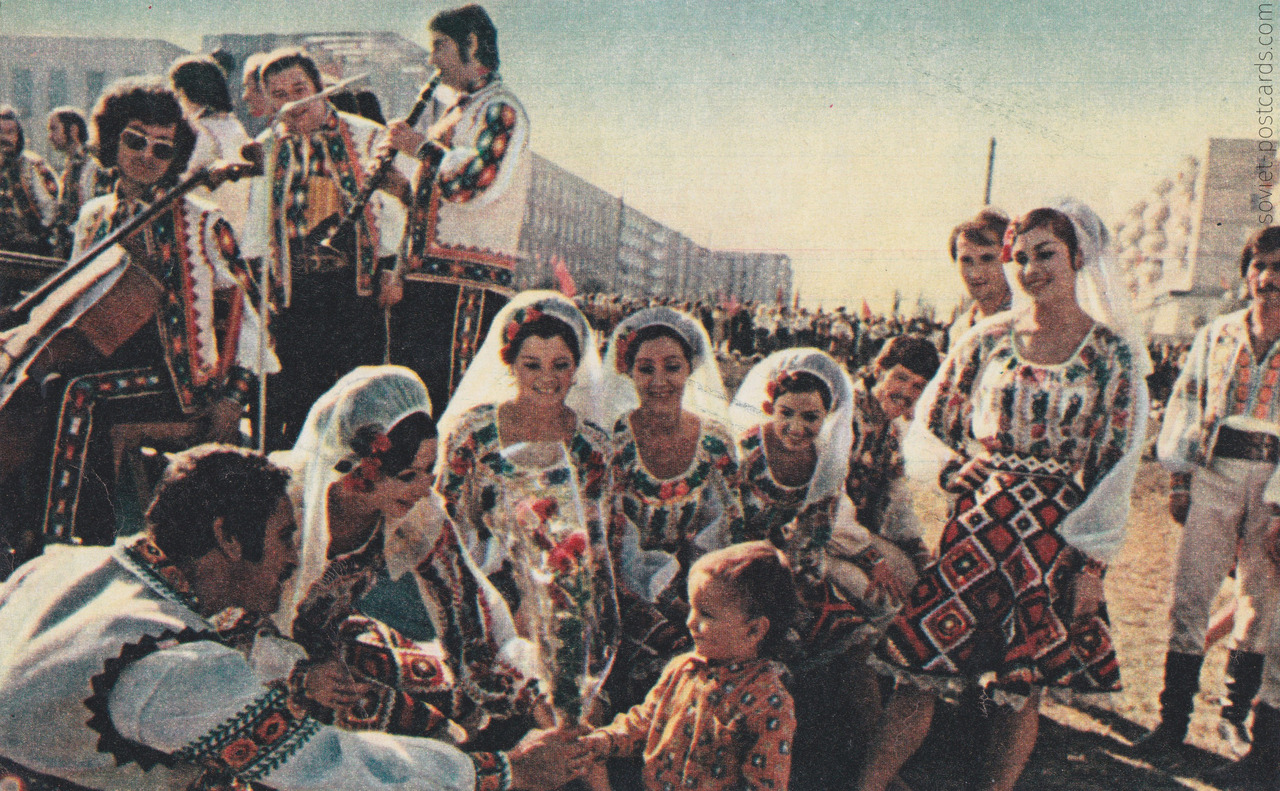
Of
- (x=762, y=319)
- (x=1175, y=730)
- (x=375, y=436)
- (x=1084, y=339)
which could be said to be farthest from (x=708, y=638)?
(x=762, y=319)

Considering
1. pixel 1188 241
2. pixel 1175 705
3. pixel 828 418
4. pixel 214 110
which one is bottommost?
pixel 1175 705

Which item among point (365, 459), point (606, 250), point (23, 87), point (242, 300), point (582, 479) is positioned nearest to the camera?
point (365, 459)

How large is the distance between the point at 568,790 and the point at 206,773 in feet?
4.17

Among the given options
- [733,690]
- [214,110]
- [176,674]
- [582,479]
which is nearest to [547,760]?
[733,690]

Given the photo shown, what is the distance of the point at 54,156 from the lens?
17703 mm

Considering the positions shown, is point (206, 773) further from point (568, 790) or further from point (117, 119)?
point (117, 119)

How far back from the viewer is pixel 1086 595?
303cm

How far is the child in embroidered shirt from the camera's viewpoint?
2.42 meters

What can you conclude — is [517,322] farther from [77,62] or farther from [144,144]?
[77,62]

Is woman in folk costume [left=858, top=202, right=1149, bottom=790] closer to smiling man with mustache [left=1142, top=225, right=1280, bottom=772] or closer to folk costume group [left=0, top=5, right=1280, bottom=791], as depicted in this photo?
folk costume group [left=0, top=5, right=1280, bottom=791]

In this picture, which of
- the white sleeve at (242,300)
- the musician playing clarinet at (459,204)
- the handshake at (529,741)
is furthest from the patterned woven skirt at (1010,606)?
the white sleeve at (242,300)

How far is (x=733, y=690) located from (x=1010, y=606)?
1.08 m

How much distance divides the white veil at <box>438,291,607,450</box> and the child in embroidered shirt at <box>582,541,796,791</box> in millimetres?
1085

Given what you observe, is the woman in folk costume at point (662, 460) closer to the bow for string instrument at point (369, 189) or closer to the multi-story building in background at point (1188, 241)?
the bow for string instrument at point (369, 189)
